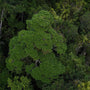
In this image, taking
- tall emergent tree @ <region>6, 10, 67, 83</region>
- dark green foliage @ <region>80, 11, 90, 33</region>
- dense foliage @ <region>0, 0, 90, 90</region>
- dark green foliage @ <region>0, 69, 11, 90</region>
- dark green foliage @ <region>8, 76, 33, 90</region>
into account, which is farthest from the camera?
dark green foliage @ <region>80, 11, 90, 33</region>

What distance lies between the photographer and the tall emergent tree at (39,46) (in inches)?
236

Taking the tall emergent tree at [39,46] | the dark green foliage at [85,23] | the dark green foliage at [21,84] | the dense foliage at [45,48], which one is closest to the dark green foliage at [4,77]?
the dense foliage at [45,48]

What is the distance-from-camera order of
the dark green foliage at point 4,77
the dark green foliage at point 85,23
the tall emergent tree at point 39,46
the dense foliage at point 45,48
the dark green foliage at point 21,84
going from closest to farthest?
the tall emergent tree at point 39,46, the dense foliage at point 45,48, the dark green foliage at point 21,84, the dark green foliage at point 4,77, the dark green foliage at point 85,23

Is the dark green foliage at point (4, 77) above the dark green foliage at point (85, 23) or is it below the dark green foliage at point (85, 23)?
below

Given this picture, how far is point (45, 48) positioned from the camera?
19.8ft

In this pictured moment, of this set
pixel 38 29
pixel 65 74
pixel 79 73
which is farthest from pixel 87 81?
pixel 38 29

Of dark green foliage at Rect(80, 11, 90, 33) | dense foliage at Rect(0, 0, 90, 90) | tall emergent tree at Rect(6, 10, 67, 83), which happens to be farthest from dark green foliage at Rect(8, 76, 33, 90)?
dark green foliage at Rect(80, 11, 90, 33)

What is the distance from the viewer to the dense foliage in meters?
6.17

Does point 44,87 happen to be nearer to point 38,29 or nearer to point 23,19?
point 38,29

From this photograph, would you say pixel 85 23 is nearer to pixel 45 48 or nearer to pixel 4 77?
pixel 45 48

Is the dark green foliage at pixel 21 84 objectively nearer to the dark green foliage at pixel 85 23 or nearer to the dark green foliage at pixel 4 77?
the dark green foliage at pixel 4 77

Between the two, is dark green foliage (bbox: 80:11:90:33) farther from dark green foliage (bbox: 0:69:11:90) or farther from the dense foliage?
dark green foliage (bbox: 0:69:11:90)

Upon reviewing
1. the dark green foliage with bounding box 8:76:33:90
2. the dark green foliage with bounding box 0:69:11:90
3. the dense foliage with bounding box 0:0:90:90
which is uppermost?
the dense foliage with bounding box 0:0:90:90

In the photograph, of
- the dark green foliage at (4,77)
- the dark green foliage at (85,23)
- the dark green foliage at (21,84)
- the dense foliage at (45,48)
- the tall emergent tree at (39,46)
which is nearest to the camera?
the tall emergent tree at (39,46)
